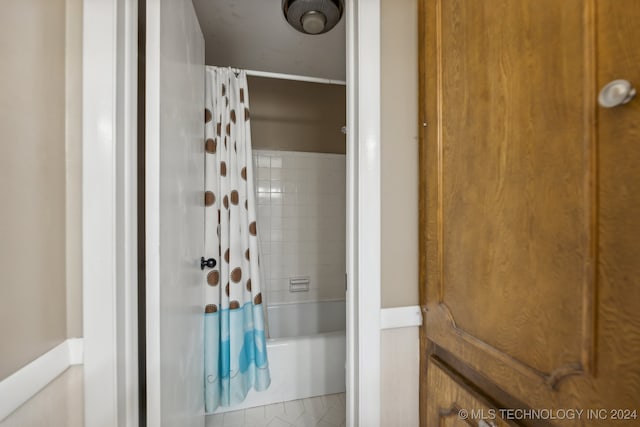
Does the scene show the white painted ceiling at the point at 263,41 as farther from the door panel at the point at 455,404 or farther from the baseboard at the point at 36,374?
the door panel at the point at 455,404

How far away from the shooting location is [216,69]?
1500mm

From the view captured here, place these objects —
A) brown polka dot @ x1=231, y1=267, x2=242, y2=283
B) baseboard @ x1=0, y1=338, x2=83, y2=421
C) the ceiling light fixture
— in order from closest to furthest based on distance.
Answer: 1. baseboard @ x1=0, y1=338, x2=83, y2=421
2. the ceiling light fixture
3. brown polka dot @ x1=231, y1=267, x2=242, y2=283

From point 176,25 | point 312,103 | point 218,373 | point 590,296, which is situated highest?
point 312,103

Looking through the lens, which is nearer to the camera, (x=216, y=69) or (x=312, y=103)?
(x=216, y=69)

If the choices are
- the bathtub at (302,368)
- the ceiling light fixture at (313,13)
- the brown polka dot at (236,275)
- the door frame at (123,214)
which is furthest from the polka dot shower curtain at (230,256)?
the door frame at (123,214)

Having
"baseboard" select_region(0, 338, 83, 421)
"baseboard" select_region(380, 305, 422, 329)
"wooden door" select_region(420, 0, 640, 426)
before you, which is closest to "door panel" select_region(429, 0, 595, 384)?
"wooden door" select_region(420, 0, 640, 426)

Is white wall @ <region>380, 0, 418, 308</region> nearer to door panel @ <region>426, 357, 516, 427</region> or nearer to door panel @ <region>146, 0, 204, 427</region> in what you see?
door panel @ <region>426, 357, 516, 427</region>

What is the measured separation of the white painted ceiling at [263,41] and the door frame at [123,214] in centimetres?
85

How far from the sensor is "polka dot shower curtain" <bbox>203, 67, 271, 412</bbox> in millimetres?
1423

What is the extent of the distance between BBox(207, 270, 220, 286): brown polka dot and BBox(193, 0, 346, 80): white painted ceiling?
4.70 ft

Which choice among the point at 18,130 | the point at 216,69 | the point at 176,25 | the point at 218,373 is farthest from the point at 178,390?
the point at 216,69

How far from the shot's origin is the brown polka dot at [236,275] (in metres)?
1.51

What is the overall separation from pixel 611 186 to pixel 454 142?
1.18ft

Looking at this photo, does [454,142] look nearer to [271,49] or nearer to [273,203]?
[271,49]
